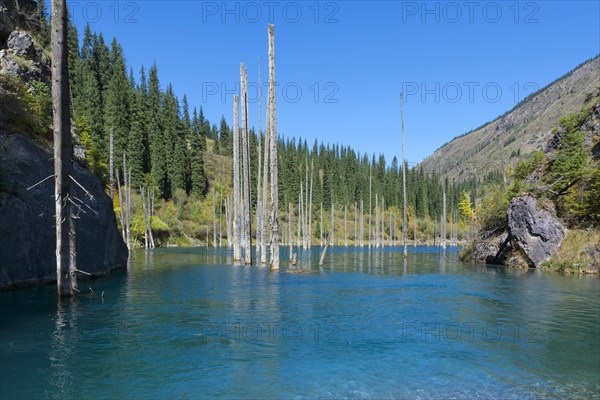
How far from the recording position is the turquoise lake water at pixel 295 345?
8.03 metres

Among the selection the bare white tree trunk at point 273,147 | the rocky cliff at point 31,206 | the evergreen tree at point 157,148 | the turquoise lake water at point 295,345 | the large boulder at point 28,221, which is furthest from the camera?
the evergreen tree at point 157,148

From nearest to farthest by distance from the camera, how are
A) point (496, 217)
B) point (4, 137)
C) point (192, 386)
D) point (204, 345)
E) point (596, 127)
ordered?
point (192, 386), point (204, 345), point (4, 137), point (596, 127), point (496, 217)

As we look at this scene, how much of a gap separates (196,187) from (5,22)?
219ft

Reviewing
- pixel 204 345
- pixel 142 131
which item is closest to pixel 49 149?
pixel 204 345

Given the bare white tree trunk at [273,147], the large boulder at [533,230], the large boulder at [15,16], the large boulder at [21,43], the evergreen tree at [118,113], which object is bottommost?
the large boulder at [533,230]

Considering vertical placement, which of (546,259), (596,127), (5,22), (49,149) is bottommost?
(546,259)

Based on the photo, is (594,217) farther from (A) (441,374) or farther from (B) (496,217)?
(A) (441,374)

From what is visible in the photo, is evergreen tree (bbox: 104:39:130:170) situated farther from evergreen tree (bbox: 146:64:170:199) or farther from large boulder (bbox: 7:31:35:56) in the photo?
large boulder (bbox: 7:31:35:56)

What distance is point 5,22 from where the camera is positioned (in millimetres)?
30109

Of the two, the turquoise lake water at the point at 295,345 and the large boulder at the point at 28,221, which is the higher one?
the large boulder at the point at 28,221

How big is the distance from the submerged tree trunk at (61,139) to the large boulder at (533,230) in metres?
33.4

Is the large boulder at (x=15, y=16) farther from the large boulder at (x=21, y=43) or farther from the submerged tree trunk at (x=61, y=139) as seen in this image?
the submerged tree trunk at (x=61, y=139)

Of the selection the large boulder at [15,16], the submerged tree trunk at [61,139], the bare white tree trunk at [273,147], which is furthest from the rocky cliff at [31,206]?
the bare white tree trunk at [273,147]

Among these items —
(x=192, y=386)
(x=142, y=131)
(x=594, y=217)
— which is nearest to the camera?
(x=192, y=386)
